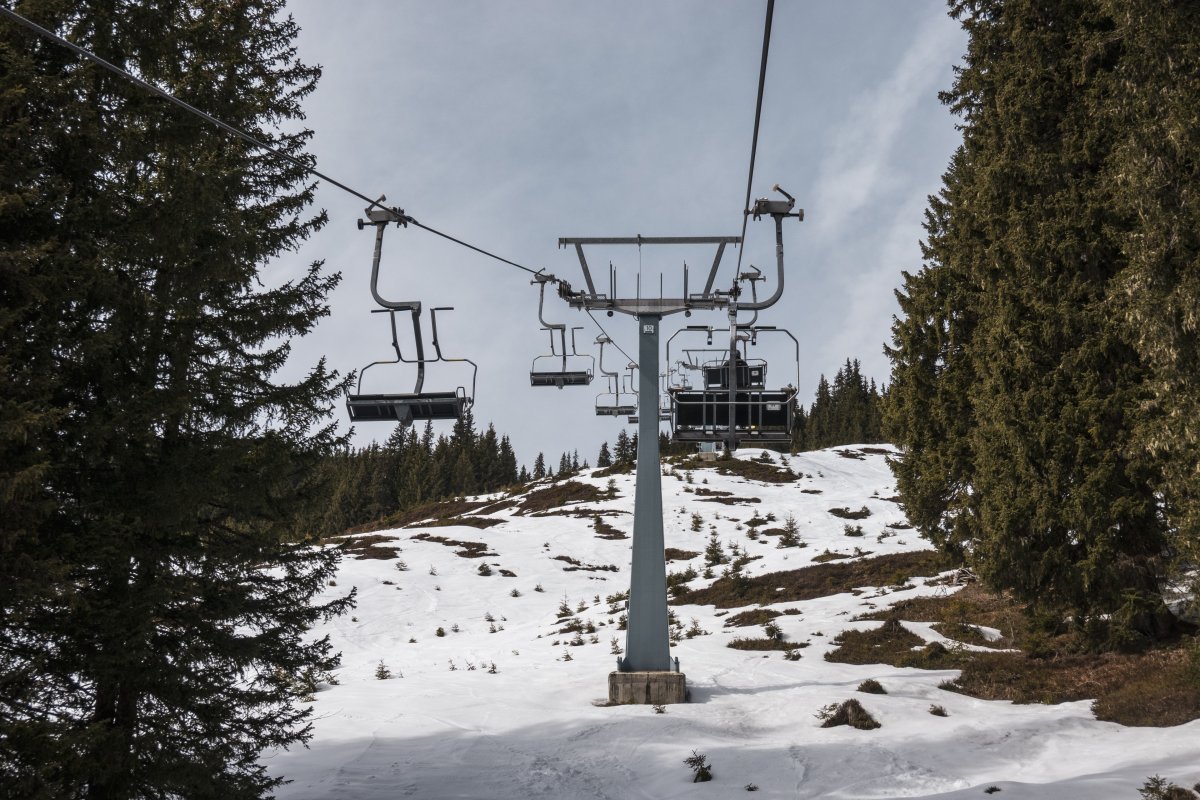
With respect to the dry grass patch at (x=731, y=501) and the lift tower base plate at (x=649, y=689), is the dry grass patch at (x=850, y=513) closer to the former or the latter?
the dry grass patch at (x=731, y=501)

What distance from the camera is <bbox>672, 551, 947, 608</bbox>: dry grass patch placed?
2517cm

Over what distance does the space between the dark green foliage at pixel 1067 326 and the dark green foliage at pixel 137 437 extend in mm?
11054

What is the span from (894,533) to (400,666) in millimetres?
23669

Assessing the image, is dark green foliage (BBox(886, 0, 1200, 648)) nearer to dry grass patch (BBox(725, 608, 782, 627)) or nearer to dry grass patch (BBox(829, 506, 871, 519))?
dry grass patch (BBox(725, 608, 782, 627))

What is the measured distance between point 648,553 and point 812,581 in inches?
544

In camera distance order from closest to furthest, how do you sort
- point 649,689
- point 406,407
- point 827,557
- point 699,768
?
point 406,407, point 699,768, point 649,689, point 827,557

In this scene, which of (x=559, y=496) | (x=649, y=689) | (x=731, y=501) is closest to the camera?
(x=649, y=689)

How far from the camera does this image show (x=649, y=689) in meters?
14.4

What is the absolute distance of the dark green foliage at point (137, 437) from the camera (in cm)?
661

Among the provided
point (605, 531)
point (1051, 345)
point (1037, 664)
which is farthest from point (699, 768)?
point (605, 531)

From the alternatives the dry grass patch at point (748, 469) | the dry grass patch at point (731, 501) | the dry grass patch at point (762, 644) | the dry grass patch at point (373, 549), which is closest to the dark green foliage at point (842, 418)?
the dry grass patch at point (748, 469)

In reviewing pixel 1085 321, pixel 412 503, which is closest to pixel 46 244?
pixel 1085 321

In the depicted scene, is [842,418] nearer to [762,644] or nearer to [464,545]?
[464,545]

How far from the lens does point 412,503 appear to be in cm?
9025
